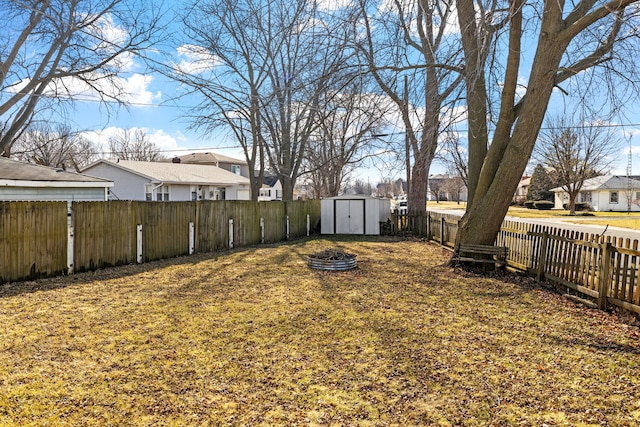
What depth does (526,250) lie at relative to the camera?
26.2ft

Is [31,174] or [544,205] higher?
[31,174]

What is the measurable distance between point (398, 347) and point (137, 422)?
8.26 feet

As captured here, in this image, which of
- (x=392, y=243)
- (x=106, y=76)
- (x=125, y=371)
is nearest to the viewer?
(x=125, y=371)

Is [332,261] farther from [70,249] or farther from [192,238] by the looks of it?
[70,249]

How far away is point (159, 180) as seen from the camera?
21641 millimetres

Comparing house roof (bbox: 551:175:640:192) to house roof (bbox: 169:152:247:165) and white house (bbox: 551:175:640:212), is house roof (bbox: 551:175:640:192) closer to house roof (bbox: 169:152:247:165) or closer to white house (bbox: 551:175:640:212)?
white house (bbox: 551:175:640:212)

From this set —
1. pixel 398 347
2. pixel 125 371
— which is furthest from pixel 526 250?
pixel 125 371

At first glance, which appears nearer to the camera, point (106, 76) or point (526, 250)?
point (526, 250)

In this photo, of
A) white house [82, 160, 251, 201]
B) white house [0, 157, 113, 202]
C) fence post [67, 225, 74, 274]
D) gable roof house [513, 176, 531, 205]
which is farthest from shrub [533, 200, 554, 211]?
fence post [67, 225, 74, 274]

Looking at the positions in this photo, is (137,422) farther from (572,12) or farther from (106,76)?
(106,76)

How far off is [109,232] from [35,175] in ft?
9.92

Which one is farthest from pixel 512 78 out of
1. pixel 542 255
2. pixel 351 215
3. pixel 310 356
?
pixel 351 215

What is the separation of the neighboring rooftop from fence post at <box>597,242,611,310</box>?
11381mm

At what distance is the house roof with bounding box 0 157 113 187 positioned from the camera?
914cm
